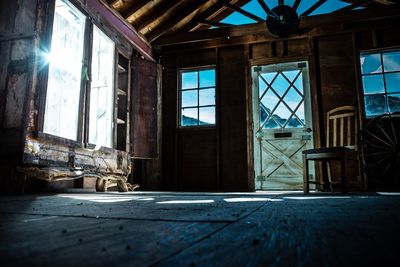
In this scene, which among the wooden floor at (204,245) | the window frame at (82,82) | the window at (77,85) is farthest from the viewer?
the window at (77,85)

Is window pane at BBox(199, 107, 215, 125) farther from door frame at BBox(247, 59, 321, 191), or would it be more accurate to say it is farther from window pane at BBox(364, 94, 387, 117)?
window pane at BBox(364, 94, 387, 117)

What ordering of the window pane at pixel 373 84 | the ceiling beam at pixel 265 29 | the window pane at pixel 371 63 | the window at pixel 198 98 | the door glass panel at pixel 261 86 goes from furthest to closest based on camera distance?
the window at pixel 198 98 → the door glass panel at pixel 261 86 → the window pane at pixel 371 63 → the window pane at pixel 373 84 → the ceiling beam at pixel 265 29

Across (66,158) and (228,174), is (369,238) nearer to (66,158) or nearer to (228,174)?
(66,158)

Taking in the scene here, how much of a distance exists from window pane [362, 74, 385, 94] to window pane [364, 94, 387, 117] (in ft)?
0.32

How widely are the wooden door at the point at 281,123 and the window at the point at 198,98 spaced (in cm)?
89

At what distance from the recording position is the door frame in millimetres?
5602

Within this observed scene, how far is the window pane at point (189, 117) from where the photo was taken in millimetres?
6294

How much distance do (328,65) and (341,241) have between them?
5726 mm

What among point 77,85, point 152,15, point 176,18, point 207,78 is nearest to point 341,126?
point 207,78

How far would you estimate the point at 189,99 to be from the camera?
6.36 metres

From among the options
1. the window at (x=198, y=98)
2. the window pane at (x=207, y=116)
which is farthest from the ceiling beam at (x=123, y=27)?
the window pane at (x=207, y=116)

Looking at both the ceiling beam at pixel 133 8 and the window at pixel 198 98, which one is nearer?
the ceiling beam at pixel 133 8

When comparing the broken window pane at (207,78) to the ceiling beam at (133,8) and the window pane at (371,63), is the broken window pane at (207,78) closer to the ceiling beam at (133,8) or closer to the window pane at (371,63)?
the ceiling beam at (133,8)

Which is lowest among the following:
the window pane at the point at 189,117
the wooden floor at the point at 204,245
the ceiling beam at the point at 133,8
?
the wooden floor at the point at 204,245
